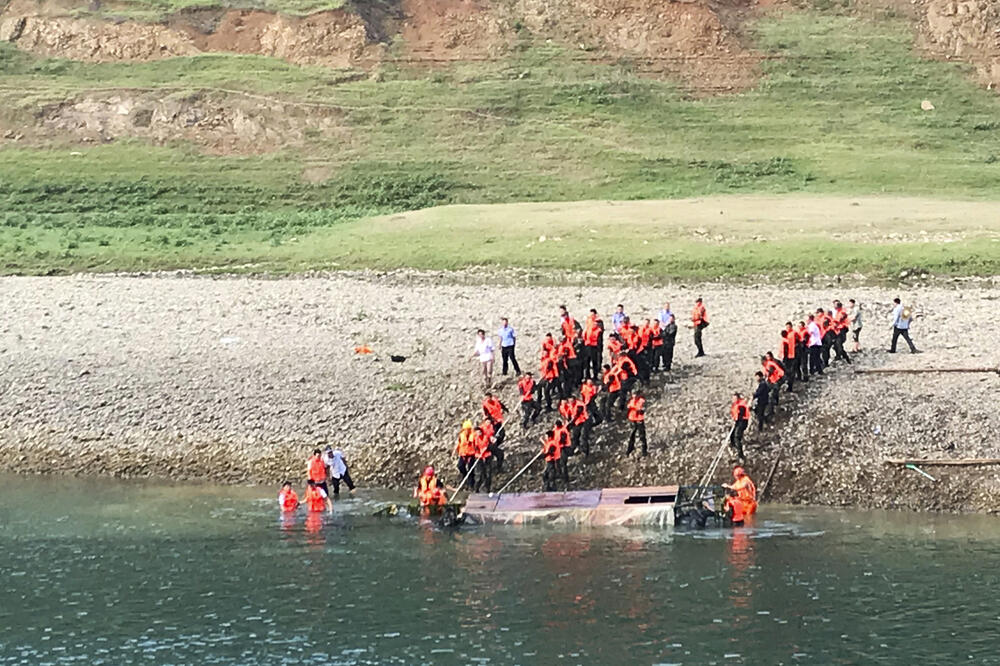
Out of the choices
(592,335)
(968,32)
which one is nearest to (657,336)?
(592,335)

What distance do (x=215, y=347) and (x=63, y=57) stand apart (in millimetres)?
52752

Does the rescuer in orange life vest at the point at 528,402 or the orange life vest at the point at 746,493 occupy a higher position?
the rescuer in orange life vest at the point at 528,402

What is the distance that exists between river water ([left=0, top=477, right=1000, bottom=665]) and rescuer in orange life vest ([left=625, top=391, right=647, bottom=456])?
10.1 ft

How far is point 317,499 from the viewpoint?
3064cm

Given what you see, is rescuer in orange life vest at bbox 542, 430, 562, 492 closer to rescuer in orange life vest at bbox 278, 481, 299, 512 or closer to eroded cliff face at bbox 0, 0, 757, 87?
rescuer in orange life vest at bbox 278, 481, 299, 512

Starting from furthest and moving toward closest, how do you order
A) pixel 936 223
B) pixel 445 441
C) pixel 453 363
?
pixel 936 223 < pixel 453 363 < pixel 445 441

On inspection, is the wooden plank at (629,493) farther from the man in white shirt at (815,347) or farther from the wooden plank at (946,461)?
the man in white shirt at (815,347)

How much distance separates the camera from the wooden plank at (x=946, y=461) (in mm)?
29859

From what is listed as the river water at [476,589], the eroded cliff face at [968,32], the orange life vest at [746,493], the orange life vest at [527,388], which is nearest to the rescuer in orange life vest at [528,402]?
the orange life vest at [527,388]

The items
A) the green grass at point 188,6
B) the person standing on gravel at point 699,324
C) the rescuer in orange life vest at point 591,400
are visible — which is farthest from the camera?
the green grass at point 188,6

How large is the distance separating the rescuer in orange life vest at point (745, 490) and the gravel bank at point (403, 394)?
1.23m

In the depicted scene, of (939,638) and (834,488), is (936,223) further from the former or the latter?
(939,638)

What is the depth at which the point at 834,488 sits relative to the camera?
30.1m

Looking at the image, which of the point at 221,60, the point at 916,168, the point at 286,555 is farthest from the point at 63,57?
the point at 286,555
